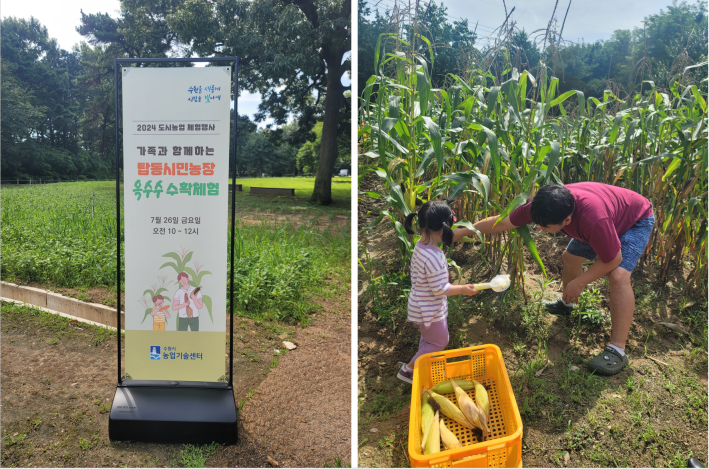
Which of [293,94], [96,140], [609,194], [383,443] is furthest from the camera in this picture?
[293,94]

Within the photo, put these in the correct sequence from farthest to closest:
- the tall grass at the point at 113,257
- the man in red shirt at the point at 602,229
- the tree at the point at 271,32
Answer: the tree at the point at 271,32 → the tall grass at the point at 113,257 → the man in red shirt at the point at 602,229

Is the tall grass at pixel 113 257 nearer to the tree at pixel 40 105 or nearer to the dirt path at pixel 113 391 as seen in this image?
the dirt path at pixel 113 391

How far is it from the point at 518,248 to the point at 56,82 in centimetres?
884

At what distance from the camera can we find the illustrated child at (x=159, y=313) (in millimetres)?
1753

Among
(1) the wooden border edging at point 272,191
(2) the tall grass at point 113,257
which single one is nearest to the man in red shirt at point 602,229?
(2) the tall grass at point 113,257

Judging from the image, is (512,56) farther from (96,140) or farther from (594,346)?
(96,140)

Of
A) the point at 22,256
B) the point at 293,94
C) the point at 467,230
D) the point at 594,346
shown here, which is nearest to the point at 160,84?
the point at 467,230

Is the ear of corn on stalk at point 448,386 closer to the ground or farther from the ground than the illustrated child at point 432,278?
closer to the ground

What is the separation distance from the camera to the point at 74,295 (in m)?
3.05

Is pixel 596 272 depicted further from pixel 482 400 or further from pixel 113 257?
pixel 113 257

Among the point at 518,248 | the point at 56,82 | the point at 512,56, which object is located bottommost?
the point at 518,248

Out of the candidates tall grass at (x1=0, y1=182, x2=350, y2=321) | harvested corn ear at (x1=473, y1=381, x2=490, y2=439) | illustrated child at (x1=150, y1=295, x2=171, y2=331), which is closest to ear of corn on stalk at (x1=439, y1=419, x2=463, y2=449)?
harvested corn ear at (x1=473, y1=381, x2=490, y2=439)

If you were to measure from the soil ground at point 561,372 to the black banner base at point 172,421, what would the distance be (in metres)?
0.60

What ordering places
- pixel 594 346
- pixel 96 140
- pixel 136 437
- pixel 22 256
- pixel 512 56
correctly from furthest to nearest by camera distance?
pixel 96 140, pixel 22 256, pixel 512 56, pixel 594 346, pixel 136 437
